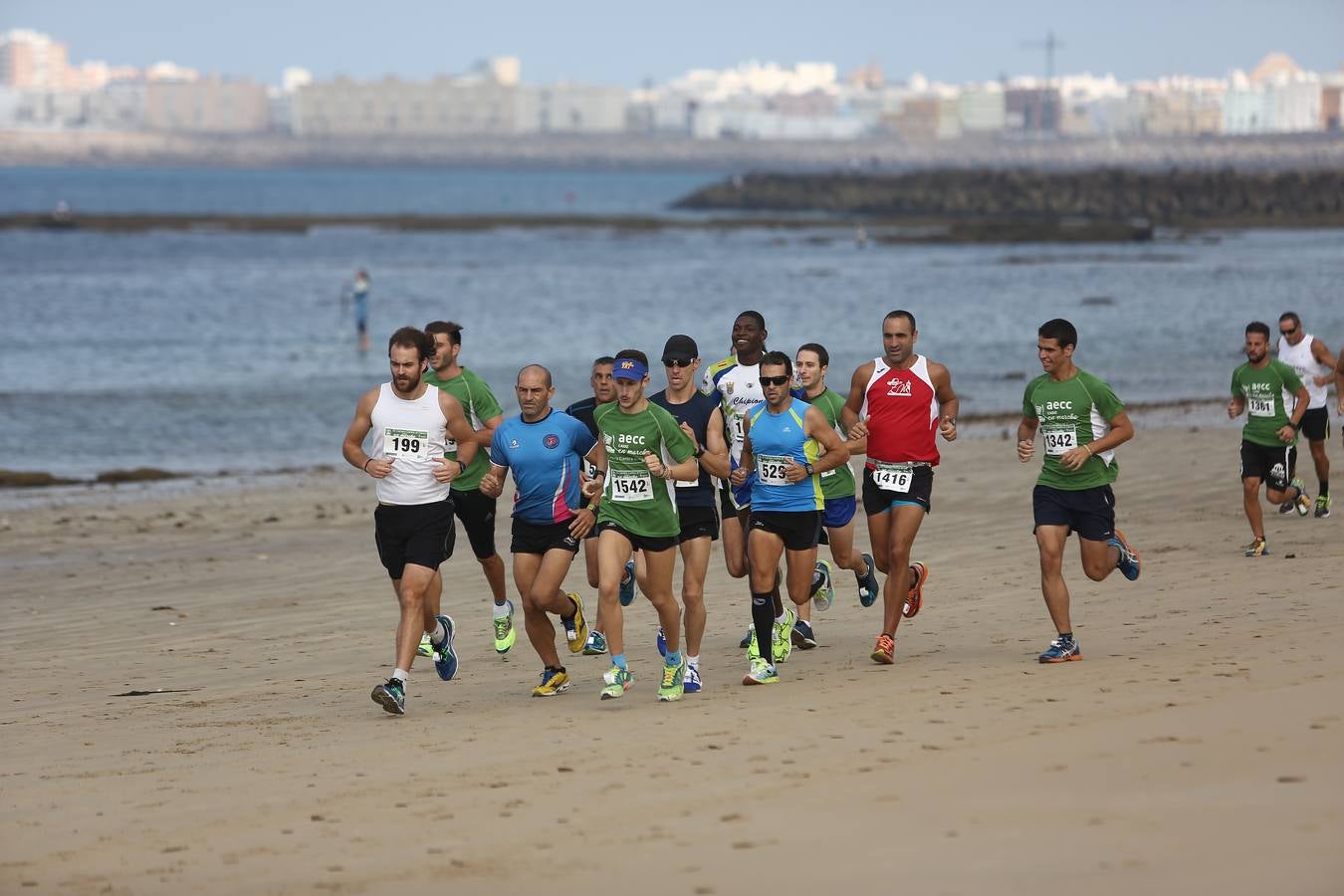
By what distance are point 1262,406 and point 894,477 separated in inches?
207

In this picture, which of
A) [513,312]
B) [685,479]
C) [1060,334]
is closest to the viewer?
[685,479]

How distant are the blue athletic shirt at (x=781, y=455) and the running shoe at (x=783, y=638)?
2.96 ft

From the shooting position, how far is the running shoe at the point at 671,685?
905 cm

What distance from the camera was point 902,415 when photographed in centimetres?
973

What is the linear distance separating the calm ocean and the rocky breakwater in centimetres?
1250

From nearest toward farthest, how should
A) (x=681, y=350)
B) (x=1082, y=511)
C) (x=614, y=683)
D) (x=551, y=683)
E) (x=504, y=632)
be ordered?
(x=614, y=683) → (x=1082, y=511) → (x=551, y=683) → (x=681, y=350) → (x=504, y=632)

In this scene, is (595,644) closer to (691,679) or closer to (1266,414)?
(691,679)

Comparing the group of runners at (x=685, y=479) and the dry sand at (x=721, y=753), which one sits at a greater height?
the group of runners at (x=685, y=479)

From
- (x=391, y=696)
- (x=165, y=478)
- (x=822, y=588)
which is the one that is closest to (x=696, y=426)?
(x=822, y=588)

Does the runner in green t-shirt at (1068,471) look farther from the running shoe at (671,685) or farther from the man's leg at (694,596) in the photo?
the running shoe at (671,685)

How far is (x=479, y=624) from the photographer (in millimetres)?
12484

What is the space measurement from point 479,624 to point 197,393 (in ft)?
68.4

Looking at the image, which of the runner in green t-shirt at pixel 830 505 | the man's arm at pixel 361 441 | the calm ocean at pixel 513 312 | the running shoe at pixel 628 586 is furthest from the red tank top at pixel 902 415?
the calm ocean at pixel 513 312

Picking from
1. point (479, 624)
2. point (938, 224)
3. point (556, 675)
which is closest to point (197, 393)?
point (479, 624)
